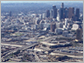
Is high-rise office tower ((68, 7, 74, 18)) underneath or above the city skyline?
above

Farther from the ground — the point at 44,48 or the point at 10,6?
the point at 10,6

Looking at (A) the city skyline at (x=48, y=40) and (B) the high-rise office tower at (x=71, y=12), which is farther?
(B) the high-rise office tower at (x=71, y=12)

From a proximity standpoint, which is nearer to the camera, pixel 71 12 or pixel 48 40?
pixel 48 40

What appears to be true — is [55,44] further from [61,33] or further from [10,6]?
[10,6]

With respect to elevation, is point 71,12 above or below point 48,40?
above

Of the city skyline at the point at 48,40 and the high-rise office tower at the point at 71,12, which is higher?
the high-rise office tower at the point at 71,12

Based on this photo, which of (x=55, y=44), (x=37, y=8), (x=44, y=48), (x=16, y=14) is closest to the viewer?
(x=44, y=48)

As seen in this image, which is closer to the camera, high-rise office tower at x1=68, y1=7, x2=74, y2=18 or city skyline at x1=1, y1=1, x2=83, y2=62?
city skyline at x1=1, y1=1, x2=83, y2=62

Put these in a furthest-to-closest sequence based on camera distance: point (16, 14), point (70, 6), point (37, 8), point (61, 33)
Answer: point (37, 8)
point (16, 14)
point (70, 6)
point (61, 33)

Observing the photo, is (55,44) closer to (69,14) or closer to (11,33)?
(11,33)

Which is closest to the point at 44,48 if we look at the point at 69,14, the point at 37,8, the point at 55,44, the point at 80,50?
the point at 55,44

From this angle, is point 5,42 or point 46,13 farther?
point 46,13
